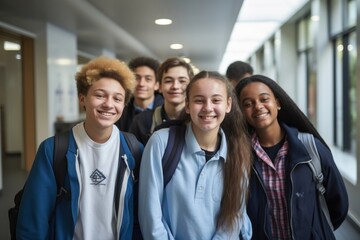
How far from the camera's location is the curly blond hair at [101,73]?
6.19ft

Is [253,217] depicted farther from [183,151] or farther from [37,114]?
[37,114]

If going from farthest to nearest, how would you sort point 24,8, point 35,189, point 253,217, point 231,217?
point 24,8
point 253,217
point 231,217
point 35,189

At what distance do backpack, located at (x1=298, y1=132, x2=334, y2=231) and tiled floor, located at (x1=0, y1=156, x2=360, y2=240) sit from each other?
93.5 inches

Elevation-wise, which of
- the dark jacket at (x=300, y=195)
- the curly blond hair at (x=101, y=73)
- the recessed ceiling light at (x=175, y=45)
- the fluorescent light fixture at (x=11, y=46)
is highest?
the recessed ceiling light at (x=175, y=45)

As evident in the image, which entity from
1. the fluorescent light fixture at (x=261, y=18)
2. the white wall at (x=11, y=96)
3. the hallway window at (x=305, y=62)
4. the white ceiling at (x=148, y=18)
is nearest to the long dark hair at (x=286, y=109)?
the white ceiling at (x=148, y=18)

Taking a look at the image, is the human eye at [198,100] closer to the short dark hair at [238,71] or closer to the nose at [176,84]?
the nose at [176,84]

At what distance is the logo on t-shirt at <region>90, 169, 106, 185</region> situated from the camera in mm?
1813

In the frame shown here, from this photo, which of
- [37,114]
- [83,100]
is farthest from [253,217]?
[37,114]

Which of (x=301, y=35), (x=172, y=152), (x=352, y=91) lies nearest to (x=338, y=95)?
(x=352, y=91)

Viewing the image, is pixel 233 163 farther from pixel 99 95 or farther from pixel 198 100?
pixel 99 95

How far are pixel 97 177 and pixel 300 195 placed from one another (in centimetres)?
108

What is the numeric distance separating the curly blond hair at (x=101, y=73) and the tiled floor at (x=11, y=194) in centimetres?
296

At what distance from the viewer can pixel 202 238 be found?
5.99ft

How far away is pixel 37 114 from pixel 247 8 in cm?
537
